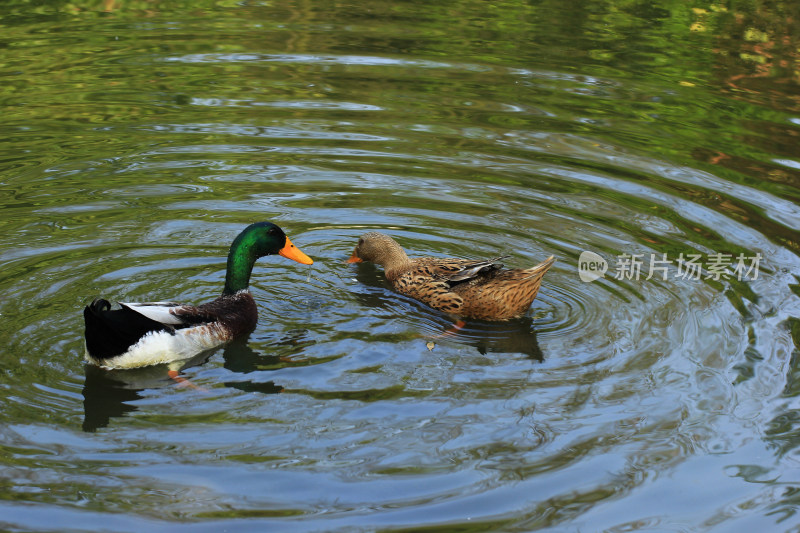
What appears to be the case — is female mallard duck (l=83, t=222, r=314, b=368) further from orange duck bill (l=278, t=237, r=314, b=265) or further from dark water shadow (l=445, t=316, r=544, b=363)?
dark water shadow (l=445, t=316, r=544, b=363)

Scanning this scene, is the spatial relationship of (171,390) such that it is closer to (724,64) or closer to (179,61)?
(179,61)

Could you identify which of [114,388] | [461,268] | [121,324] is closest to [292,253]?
[461,268]

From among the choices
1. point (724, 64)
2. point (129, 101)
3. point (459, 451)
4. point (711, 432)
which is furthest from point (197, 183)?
point (724, 64)

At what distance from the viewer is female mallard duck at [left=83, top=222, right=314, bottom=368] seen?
21.1 feet

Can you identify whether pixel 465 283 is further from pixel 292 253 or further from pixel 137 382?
pixel 137 382

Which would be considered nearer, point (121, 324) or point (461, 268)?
point (121, 324)

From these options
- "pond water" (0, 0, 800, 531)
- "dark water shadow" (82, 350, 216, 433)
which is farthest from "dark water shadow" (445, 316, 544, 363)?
"dark water shadow" (82, 350, 216, 433)

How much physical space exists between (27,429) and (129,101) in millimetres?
7483

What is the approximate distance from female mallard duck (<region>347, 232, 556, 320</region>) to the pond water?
203 millimetres

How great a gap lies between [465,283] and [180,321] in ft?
7.83

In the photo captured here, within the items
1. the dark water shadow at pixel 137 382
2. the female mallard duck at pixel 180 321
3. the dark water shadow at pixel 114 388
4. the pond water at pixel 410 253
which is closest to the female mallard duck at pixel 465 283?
the pond water at pixel 410 253

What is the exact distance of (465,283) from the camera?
789 centimetres

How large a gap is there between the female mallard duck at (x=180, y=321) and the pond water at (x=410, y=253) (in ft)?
0.46

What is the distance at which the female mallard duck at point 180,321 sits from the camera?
644cm
